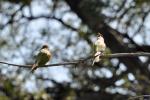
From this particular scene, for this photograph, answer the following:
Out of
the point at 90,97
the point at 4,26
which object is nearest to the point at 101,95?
the point at 90,97

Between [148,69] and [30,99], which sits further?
[30,99]

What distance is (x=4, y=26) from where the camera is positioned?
24.1 ft

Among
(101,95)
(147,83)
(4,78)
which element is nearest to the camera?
(147,83)

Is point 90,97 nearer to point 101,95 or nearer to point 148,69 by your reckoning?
point 101,95

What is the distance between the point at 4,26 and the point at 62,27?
0.95 m

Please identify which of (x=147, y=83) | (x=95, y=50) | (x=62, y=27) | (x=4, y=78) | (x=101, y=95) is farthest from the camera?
(x=62, y=27)

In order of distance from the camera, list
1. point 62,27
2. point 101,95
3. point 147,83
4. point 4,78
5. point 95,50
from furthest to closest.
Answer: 1. point 62,27
2. point 4,78
3. point 101,95
4. point 147,83
5. point 95,50

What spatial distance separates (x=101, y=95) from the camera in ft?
22.1

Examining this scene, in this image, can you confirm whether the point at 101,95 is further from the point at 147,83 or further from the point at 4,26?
the point at 4,26

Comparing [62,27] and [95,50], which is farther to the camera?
[62,27]

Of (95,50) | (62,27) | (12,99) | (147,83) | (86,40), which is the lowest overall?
(95,50)

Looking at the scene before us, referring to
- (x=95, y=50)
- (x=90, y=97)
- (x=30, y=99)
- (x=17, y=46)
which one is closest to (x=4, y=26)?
(x=17, y=46)

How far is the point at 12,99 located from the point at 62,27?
1.35 metres

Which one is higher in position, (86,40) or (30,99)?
(86,40)
